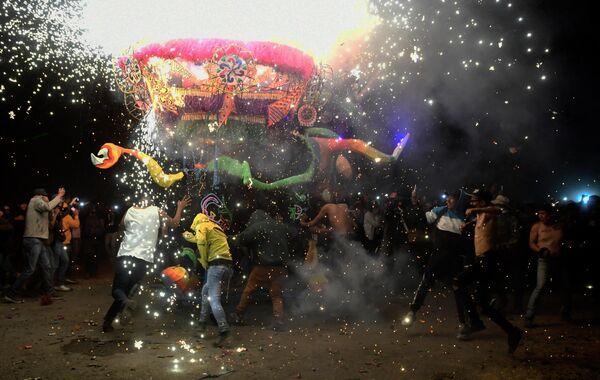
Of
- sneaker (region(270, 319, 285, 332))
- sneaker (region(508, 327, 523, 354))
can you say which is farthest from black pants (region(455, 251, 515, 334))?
sneaker (region(270, 319, 285, 332))

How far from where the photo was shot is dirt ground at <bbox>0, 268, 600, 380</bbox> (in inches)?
205

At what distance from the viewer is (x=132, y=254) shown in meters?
6.61

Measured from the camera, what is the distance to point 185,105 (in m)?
8.49

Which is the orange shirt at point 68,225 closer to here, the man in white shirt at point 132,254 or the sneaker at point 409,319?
the man in white shirt at point 132,254

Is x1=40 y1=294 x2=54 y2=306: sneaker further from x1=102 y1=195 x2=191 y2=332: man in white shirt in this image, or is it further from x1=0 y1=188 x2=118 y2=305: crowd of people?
x1=102 y1=195 x2=191 y2=332: man in white shirt

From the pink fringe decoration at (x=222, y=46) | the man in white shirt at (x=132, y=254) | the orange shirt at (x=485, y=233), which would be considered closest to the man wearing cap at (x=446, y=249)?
the orange shirt at (x=485, y=233)

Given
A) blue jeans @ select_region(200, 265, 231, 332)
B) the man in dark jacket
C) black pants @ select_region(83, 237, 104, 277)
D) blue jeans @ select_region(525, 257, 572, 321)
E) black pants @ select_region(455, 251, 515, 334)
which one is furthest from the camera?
black pants @ select_region(83, 237, 104, 277)

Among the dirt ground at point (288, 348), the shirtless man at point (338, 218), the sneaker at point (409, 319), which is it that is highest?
the shirtless man at point (338, 218)

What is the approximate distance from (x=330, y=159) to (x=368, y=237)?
6.93 feet

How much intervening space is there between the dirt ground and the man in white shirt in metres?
0.46

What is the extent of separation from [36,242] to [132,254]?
117 inches

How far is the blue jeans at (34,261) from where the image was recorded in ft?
27.0

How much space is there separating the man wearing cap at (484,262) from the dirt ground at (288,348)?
0.50 m

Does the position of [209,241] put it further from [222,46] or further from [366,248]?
[366,248]
